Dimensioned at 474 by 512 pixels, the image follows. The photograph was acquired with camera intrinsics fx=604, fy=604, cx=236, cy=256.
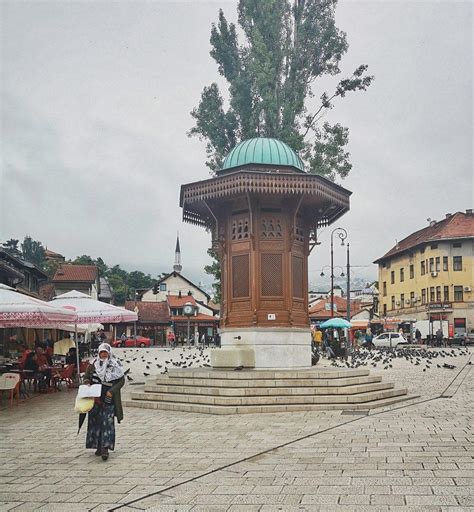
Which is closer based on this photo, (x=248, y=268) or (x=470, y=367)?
(x=248, y=268)

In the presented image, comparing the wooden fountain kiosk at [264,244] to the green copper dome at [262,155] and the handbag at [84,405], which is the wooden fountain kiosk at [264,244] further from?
the handbag at [84,405]

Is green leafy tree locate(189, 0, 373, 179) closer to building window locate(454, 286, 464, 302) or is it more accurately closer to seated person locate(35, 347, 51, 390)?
seated person locate(35, 347, 51, 390)

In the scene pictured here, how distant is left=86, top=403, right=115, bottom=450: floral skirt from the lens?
314 inches

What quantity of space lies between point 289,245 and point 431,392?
5.27 m

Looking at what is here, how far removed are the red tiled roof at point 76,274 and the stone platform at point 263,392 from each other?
50681 mm

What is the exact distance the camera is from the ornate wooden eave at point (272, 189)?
1425 cm

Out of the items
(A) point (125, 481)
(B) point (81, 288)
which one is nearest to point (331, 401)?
(A) point (125, 481)

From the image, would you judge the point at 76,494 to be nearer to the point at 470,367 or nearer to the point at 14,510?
the point at 14,510

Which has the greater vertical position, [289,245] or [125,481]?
[289,245]

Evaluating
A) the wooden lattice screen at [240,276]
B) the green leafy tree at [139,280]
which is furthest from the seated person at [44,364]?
the green leafy tree at [139,280]

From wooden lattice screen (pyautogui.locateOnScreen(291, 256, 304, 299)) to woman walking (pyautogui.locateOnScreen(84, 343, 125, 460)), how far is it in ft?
24.8

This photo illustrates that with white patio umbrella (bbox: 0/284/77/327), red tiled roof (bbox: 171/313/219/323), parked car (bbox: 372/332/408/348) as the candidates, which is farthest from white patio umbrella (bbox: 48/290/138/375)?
red tiled roof (bbox: 171/313/219/323)

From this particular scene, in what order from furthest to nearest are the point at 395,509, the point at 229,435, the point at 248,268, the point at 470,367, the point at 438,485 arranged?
the point at 470,367, the point at 248,268, the point at 229,435, the point at 438,485, the point at 395,509

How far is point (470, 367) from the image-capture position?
25.0 metres
